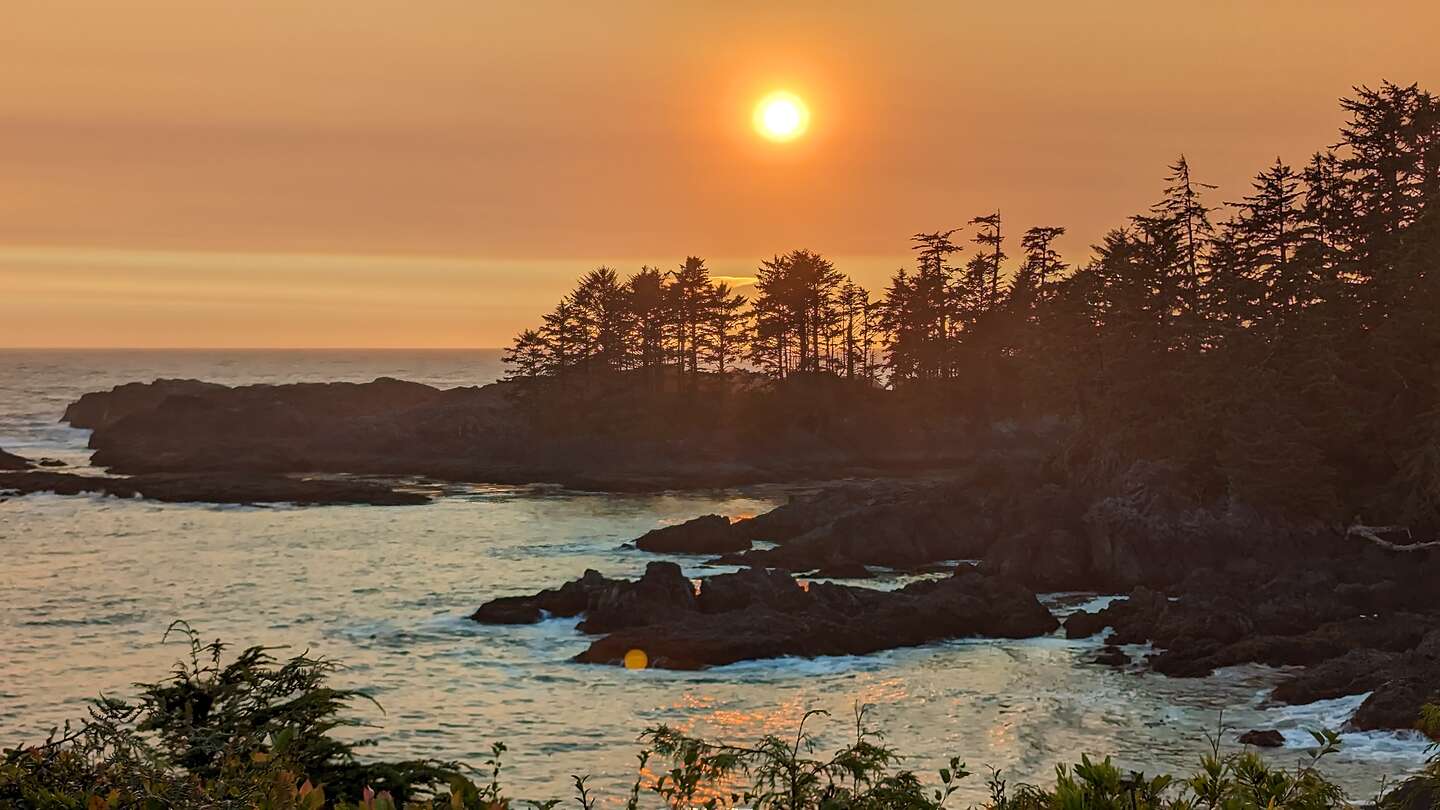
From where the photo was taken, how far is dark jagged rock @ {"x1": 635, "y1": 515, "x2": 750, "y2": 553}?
53.2 meters

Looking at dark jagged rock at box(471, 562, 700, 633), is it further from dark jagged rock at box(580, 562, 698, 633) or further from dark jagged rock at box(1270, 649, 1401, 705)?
dark jagged rock at box(1270, 649, 1401, 705)

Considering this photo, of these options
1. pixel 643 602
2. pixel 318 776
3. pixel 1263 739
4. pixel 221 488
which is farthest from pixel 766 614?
pixel 221 488

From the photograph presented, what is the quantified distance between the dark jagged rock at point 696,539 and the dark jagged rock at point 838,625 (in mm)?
14567

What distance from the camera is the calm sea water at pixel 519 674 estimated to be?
26422mm

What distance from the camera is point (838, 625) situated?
1405 inches

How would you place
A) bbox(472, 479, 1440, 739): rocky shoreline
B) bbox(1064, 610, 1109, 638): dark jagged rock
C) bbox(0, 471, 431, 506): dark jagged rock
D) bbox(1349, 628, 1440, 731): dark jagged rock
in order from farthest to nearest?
bbox(0, 471, 431, 506): dark jagged rock → bbox(1064, 610, 1109, 638): dark jagged rock → bbox(472, 479, 1440, 739): rocky shoreline → bbox(1349, 628, 1440, 731): dark jagged rock

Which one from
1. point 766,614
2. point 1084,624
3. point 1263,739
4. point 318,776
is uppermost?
point 318,776

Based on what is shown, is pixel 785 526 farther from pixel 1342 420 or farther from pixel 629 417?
pixel 629 417

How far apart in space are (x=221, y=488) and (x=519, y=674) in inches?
1940

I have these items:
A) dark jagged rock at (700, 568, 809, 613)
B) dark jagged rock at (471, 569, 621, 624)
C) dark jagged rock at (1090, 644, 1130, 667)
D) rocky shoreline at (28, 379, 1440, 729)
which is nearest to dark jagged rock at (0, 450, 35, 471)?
rocky shoreline at (28, 379, 1440, 729)

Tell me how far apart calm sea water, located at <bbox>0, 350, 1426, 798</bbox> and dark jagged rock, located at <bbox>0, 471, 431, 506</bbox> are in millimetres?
14788

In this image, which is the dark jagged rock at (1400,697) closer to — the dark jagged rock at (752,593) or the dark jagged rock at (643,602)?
the dark jagged rock at (752,593)

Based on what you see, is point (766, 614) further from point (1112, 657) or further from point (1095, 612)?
point (1095, 612)

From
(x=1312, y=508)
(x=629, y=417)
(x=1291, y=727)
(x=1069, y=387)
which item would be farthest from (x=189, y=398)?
(x=1291, y=727)
